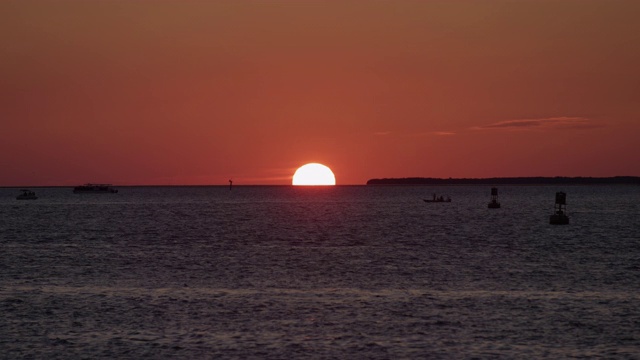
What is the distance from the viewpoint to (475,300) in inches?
1687

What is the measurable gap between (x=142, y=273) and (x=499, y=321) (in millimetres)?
28712

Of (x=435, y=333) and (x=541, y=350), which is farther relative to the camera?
(x=435, y=333)

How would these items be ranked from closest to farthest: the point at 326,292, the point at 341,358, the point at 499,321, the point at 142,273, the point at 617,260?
the point at 341,358 → the point at 499,321 → the point at 326,292 → the point at 142,273 → the point at 617,260

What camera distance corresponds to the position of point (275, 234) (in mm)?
101250

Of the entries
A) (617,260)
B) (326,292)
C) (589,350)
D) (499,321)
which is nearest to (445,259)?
(617,260)

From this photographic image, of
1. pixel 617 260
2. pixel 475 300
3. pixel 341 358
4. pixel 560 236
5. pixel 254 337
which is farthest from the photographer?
pixel 560 236

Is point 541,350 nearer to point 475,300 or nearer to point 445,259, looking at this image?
point 475,300

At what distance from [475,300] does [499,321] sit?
650cm

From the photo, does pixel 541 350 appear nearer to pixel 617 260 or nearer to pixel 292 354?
pixel 292 354

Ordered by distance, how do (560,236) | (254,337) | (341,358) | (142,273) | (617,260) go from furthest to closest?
(560,236) < (617,260) < (142,273) < (254,337) < (341,358)

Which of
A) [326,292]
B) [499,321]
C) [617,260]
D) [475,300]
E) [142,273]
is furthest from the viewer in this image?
[617,260]

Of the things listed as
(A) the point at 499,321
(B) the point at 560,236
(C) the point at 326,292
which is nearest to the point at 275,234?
(B) the point at 560,236

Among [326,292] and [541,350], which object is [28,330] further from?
[541,350]

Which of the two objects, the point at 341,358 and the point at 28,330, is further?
the point at 28,330
